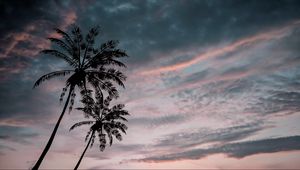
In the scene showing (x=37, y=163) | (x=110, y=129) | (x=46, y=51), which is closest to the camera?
(x=37, y=163)

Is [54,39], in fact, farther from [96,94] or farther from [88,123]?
[88,123]

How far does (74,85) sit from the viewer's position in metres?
26.2

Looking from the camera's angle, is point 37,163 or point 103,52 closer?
point 37,163

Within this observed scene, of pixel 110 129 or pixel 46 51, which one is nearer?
pixel 46 51

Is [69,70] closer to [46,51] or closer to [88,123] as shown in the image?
[46,51]

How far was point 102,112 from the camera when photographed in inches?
1524

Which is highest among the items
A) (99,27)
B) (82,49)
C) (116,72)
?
(99,27)

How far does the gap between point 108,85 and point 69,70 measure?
12.3 feet

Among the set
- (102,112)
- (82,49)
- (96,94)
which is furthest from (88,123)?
(82,49)

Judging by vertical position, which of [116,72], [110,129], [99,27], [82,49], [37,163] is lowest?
[37,163]

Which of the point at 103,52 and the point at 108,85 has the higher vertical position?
the point at 103,52

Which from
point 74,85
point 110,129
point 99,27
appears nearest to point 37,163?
point 74,85

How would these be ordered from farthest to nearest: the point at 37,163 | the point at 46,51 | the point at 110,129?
the point at 110,129 → the point at 46,51 → the point at 37,163

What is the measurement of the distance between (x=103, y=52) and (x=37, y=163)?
1085 centimetres
